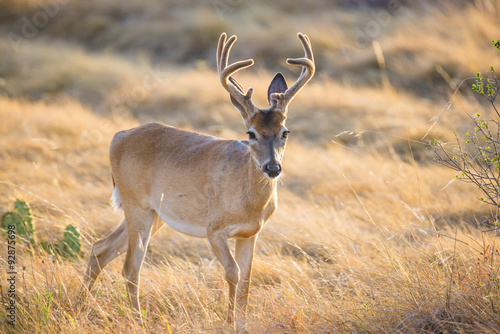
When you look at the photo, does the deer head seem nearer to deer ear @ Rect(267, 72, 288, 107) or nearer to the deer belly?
deer ear @ Rect(267, 72, 288, 107)

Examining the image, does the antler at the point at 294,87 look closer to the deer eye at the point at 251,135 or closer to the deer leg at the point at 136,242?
the deer eye at the point at 251,135

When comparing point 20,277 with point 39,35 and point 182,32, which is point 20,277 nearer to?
point 182,32

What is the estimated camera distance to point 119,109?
13.4 metres

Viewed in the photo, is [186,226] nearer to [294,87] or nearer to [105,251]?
[105,251]

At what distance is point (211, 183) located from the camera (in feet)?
16.3

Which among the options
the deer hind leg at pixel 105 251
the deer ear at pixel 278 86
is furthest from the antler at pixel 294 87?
the deer hind leg at pixel 105 251

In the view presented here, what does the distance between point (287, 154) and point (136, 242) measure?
5162mm

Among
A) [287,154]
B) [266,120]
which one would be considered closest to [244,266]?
[266,120]

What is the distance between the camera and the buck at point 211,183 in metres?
4.64

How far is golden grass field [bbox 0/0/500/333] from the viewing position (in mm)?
4172

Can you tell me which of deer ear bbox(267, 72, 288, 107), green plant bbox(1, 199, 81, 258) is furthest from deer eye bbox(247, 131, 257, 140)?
green plant bbox(1, 199, 81, 258)

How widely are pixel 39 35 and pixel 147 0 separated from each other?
17.0 feet

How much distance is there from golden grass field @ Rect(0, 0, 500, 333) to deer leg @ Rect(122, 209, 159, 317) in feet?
0.38

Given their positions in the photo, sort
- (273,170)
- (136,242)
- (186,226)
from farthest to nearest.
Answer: (136,242) → (186,226) → (273,170)
